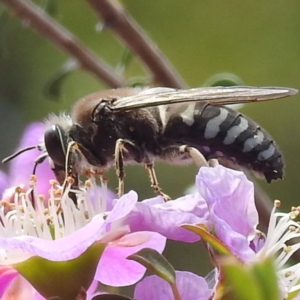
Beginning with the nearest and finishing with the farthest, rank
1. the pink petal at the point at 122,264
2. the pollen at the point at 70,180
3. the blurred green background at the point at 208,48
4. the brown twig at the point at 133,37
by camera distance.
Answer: the pink petal at the point at 122,264 → the pollen at the point at 70,180 → the brown twig at the point at 133,37 → the blurred green background at the point at 208,48

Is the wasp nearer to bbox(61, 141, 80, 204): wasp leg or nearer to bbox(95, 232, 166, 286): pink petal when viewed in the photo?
bbox(61, 141, 80, 204): wasp leg

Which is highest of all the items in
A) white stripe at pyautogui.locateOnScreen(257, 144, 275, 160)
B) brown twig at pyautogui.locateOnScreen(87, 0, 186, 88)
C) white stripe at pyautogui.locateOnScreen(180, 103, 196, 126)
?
brown twig at pyautogui.locateOnScreen(87, 0, 186, 88)

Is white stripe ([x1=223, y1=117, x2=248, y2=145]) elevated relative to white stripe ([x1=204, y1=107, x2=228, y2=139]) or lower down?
lower down

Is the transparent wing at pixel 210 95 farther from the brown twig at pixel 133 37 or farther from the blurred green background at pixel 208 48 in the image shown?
the blurred green background at pixel 208 48

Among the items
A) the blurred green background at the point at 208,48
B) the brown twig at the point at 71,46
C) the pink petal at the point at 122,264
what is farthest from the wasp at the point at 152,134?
the blurred green background at the point at 208,48

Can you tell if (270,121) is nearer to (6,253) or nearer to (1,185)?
(1,185)

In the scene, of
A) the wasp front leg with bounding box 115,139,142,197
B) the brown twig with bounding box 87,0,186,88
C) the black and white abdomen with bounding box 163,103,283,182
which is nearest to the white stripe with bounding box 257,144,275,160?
the black and white abdomen with bounding box 163,103,283,182

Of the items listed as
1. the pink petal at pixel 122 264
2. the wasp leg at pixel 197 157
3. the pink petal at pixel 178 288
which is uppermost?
the wasp leg at pixel 197 157

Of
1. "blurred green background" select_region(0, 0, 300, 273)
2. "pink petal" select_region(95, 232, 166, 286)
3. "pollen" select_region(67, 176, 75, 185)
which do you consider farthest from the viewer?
"blurred green background" select_region(0, 0, 300, 273)
